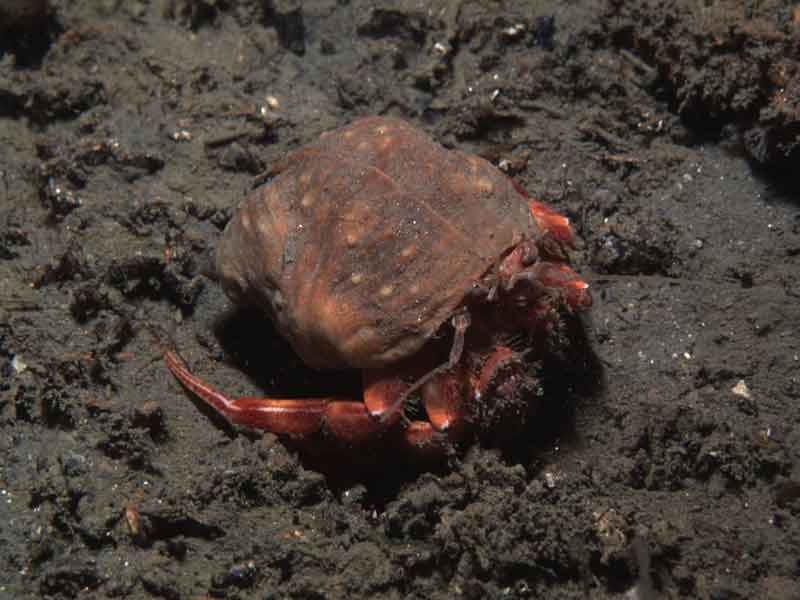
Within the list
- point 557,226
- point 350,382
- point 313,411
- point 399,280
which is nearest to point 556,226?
point 557,226

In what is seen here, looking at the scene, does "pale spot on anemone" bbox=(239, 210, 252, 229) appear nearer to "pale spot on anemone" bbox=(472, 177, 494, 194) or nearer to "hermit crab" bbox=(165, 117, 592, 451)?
"hermit crab" bbox=(165, 117, 592, 451)

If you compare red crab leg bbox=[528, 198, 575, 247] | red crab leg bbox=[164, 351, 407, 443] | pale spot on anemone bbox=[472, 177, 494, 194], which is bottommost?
red crab leg bbox=[164, 351, 407, 443]

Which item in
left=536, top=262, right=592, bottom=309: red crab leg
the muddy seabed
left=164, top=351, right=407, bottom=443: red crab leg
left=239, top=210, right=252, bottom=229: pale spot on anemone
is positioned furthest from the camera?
left=239, top=210, right=252, bottom=229: pale spot on anemone

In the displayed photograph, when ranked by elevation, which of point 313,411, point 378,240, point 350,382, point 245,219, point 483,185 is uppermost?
point 483,185

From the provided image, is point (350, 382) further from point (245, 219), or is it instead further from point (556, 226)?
point (556, 226)

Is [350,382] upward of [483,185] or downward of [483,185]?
downward

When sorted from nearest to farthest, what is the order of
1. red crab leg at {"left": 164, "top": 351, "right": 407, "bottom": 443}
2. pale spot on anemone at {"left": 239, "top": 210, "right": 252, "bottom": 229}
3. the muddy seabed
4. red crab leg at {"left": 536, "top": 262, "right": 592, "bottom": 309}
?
the muddy seabed < red crab leg at {"left": 536, "top": 262, "right": 592, "bottom": 309} < red crab leg at {"left": 164, "top": 351, "right": 407, "bottom": 443} < pale spot on anemone at {"left": 239, "top": 210, "right": 252, "bottom": 229}

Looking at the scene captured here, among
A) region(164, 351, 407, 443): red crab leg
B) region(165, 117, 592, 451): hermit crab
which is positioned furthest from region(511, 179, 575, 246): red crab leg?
region(164, 351, 407, 443): red crab leg
